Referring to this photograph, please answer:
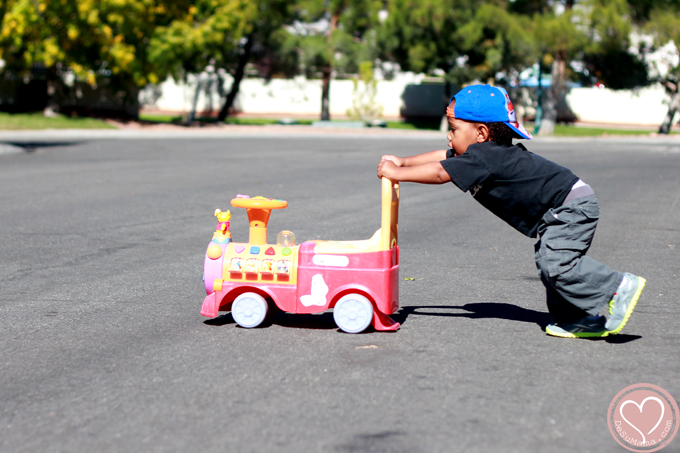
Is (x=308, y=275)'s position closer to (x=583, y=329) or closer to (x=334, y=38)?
(x=583, y=329)

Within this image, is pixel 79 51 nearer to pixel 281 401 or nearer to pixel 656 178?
pixel 656 178

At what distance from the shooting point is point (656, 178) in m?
13.6

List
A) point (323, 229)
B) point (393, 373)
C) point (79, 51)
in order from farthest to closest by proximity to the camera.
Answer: point (79, 51) < point (323, 229) < point (393, 373)

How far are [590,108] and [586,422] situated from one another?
136ft

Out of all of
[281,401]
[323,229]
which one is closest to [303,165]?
[323,229]

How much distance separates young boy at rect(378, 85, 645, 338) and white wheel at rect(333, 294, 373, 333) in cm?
70

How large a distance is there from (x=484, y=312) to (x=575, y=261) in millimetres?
890

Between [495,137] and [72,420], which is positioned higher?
[495,137]

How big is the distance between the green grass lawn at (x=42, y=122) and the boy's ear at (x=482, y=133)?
83.4 ft

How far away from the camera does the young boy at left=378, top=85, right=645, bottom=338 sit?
3.90 meters

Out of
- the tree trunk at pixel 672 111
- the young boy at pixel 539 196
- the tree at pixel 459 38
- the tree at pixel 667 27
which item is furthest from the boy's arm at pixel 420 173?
the tree trunk at pixel 672 111

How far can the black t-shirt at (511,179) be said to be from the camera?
151 inches

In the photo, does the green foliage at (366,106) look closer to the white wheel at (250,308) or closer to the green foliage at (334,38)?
the green foliage at (334,38)

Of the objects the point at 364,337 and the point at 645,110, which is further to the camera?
the point at 645,110
